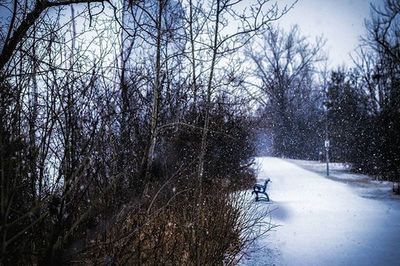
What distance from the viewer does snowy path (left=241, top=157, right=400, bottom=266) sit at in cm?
614

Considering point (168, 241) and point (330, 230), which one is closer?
point (168, 241)

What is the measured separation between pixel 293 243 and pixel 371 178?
14.4m

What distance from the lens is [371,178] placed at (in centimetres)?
1911

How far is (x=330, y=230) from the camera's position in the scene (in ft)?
26.7

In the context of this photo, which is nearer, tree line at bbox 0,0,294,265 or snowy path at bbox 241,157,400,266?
tree line at bbox 0,0,294,265

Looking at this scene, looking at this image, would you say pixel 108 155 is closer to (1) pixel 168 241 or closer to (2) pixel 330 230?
(1) pixel 168 241

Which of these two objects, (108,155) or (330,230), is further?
(330,230)

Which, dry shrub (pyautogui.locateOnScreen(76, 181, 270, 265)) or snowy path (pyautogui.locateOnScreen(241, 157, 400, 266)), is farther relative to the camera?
snowy path (pyautogui.locateOnScreen(241, 157, 400, 266))

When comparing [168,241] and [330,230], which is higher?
[168,241]

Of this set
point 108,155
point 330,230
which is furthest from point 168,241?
point 330,230

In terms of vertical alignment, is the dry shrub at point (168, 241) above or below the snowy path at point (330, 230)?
above

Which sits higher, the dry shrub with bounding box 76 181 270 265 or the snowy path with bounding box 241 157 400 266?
the dry shrub with bounding box 76 181 270 265

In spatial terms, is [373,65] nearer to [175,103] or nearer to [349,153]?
[349,153]

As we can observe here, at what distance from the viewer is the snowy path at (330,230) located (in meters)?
6.14
